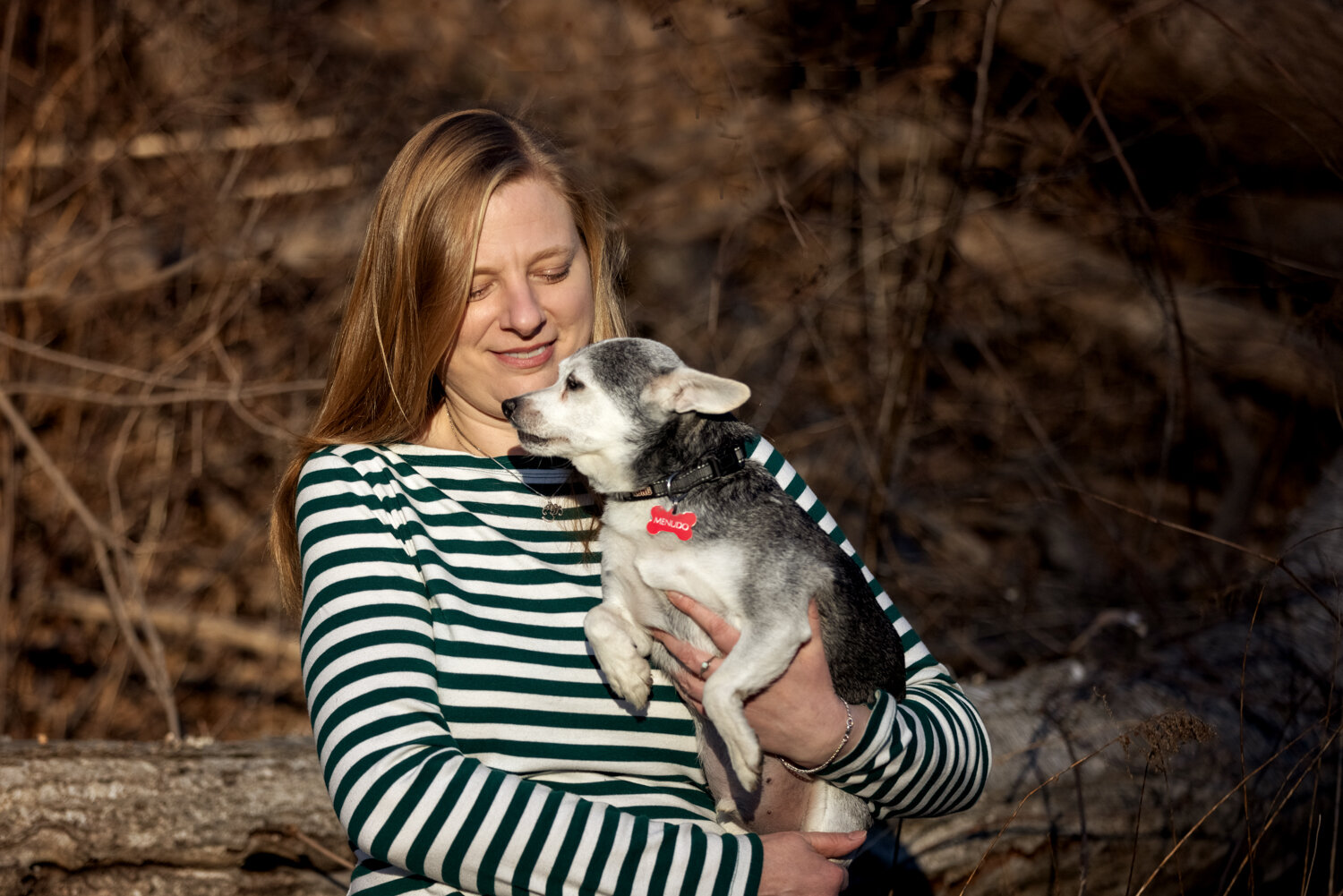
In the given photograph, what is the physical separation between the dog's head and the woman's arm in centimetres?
56

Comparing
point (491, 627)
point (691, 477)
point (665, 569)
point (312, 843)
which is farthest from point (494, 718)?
point (312, 843)

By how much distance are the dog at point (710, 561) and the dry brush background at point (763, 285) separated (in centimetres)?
205

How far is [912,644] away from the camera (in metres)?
2.65

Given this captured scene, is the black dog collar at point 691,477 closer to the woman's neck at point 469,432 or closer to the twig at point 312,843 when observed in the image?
the woman's neck at point 469,432

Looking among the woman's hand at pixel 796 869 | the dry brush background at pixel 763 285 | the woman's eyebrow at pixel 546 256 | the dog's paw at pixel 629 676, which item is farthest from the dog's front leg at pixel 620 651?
the dry brush background at pixel 763 285

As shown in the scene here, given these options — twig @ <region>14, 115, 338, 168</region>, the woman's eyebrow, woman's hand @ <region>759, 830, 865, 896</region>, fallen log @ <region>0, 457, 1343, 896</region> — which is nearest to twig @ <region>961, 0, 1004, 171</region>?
fallen log @ <region>0, 457, 1343, 896</region>

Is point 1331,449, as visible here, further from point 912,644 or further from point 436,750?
point 436,750

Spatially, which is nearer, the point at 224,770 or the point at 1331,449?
the point at 224,770

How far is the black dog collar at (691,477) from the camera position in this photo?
7.75ft

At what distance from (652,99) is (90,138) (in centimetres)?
322

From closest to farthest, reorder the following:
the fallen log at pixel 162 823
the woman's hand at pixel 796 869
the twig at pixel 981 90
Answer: the woman's hand at pixel 796 869, the fallen log at pixel 162 823, the twig at pixel 981 90

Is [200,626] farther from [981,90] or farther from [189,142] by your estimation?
[981,90]

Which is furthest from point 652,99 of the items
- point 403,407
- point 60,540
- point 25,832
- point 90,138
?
point 25,832

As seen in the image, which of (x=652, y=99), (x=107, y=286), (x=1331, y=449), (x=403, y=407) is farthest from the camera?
(x=652, y=99)
